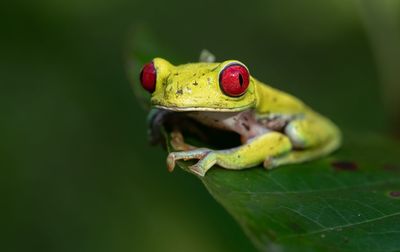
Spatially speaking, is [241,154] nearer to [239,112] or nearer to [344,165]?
[239,112]

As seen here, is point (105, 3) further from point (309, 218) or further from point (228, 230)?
point (309, 218)

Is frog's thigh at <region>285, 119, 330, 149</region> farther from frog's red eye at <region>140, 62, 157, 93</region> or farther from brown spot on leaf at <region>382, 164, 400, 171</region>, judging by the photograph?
frog's red eye at <region>140, 62, 157, 93</region>

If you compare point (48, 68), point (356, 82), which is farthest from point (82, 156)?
point (356, 82)

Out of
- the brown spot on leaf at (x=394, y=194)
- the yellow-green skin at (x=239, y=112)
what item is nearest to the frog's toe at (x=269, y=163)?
the yellow-green skin at (x=239, y=112)

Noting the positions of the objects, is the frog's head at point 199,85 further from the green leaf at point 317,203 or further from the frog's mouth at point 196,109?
the green leaf at point 317,203

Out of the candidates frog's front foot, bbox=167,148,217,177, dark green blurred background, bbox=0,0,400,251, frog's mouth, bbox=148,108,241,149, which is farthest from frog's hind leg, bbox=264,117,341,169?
dark green blurred background, bbox=0,0,400,251

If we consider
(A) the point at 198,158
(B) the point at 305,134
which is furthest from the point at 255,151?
(B) the point at 305,134
